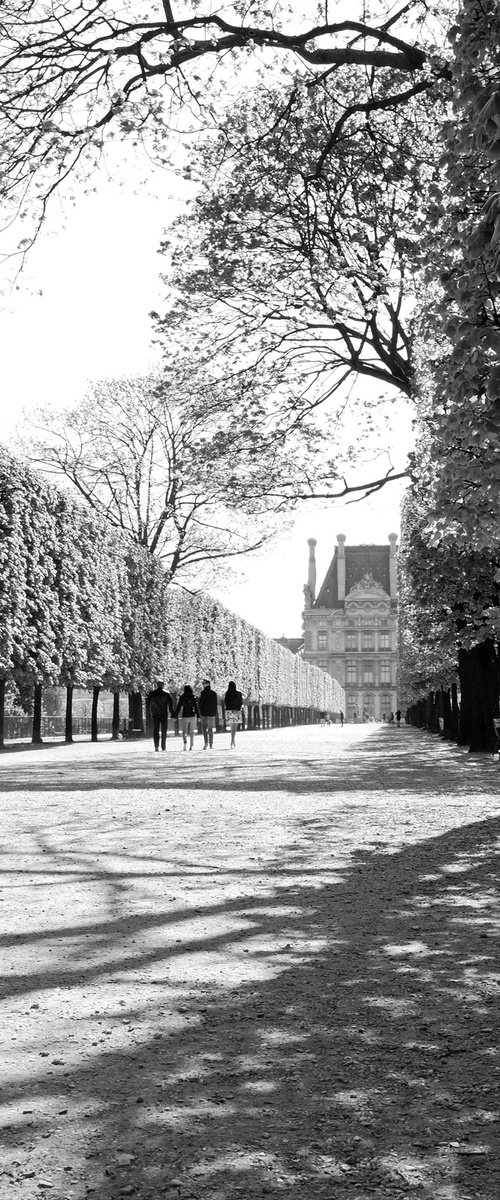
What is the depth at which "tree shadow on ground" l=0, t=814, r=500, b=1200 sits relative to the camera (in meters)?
2.99

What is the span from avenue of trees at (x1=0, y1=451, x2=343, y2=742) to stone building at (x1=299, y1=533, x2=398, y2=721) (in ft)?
345

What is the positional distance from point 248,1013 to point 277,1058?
56cm

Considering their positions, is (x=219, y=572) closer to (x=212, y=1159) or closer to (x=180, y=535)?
(x=180, y=535)

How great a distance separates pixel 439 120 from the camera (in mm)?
12695

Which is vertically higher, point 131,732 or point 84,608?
point 84,608

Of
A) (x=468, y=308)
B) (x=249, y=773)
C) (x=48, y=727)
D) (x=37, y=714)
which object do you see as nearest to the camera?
(x=468, y=308)

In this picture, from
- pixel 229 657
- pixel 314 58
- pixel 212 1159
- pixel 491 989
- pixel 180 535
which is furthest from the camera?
pixel 229 657

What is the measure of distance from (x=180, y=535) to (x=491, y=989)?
40.7 m

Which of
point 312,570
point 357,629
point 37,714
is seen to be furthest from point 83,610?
point 312,570

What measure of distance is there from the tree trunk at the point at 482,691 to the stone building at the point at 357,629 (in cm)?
12825

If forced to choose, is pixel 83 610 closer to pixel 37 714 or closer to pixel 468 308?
pixel 37 714

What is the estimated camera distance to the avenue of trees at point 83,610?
1062 inches

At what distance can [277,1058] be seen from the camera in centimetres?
391

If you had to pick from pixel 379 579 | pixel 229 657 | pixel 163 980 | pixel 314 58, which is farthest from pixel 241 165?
pixel 379 579
